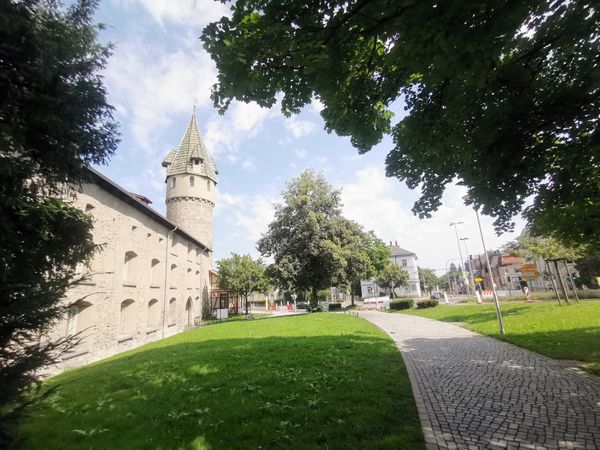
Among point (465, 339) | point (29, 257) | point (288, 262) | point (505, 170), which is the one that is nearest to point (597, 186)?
point (505, 170)

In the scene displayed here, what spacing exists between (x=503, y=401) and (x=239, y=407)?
4833mm

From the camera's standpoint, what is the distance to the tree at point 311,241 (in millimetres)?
31016

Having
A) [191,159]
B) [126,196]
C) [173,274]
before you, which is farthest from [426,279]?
[126,196]

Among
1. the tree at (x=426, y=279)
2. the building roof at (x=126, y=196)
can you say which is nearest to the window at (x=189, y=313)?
the building roof at (x=126, y=196)

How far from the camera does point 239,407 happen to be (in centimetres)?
588

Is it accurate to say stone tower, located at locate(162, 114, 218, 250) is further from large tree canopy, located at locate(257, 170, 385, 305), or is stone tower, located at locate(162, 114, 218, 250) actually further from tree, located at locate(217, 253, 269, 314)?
large tree canopy, located at locate(257, 170, 385, 305)

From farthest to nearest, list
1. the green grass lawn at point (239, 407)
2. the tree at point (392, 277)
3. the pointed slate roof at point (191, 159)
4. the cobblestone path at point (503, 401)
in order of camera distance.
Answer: the tree at point (392, 277) → the pointed slate roof at point (191, 159) → the green grass lawn at point (239, 407) → the cobblestone path at point (503, 401)

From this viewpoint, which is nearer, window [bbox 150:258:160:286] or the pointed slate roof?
window [bbox 150:258:160:286]

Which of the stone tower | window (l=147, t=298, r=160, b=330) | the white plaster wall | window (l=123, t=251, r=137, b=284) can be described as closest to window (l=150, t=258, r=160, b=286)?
the white plaster wall

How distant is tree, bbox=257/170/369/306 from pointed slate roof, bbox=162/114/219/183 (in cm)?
1115

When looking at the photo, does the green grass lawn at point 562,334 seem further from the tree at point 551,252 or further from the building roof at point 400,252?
the building roof at point 400,252

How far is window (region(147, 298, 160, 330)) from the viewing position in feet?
73.5

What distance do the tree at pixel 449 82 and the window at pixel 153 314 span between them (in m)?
20.9

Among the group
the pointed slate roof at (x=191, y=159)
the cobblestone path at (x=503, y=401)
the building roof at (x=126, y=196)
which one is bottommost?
the cobblestone path at (x=503, y=401)
